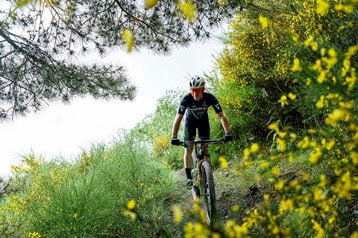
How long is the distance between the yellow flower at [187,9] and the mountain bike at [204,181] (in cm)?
302

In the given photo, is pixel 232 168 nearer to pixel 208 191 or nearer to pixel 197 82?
pixel 208 191

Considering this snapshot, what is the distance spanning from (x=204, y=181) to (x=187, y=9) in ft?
12.0

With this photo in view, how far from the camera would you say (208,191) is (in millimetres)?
5938

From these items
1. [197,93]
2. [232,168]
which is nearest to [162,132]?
[232,168]

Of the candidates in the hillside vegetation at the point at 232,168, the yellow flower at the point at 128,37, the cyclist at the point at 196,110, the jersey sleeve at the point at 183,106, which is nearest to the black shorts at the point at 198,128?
the cyclist at the point at 196,110

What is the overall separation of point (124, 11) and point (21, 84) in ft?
7.34

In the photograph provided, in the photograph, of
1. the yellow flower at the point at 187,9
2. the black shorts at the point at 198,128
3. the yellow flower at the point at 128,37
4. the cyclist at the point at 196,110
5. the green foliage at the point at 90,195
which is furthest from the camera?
the yellow flower at the point at 128,37

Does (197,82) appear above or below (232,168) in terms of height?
above

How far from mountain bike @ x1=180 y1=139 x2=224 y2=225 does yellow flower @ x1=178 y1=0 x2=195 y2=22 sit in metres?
3.02

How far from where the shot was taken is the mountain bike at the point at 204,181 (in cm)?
588

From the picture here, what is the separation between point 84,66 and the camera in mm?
8984

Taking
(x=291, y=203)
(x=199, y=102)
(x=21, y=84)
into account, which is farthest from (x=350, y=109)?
(x=21, y=84)

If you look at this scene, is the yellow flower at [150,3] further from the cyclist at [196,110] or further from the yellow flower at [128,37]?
the cyclist at [196,110]

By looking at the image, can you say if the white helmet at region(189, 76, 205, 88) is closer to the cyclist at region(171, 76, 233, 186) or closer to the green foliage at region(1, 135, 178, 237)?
the cyclist at region(171, 76, 233, 186)
